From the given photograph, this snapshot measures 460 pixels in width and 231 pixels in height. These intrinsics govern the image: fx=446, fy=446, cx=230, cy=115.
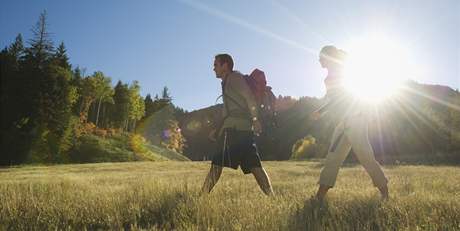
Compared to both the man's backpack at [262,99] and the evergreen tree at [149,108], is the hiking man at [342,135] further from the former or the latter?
the evergreen tree at [149,108]

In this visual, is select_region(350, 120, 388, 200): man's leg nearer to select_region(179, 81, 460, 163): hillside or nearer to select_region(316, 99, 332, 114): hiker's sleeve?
select_region(316, 99, 332, 114): hiker's sleeve

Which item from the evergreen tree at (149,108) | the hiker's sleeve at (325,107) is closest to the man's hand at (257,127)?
the hiker's sleeve at (325,107)

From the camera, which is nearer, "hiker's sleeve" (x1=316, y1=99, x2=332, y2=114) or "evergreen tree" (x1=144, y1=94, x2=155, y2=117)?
"hiker's sleeve" (x1=316, y1=99, x2=332, y2=114)

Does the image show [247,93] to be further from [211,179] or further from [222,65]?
[211,179]

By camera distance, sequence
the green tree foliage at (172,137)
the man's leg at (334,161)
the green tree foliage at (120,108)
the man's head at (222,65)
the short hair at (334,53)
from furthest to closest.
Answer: the green tree foliage at (172,137)
the green tree foliage at (120,108)
the man's head at (222,65)
the short hair at (334,53)
the man's leg at (334,161)

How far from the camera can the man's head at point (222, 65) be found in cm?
718

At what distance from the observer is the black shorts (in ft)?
22.5

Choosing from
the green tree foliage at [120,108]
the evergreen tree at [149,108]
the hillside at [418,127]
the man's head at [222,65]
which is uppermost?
the evergreen tree at [149,108]

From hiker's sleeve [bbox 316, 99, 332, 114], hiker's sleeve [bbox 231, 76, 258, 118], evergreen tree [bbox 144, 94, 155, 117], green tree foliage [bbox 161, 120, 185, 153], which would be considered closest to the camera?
hiker's sleeve [bbox 316, 99, 332, 114]

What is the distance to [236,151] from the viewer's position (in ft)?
22.6

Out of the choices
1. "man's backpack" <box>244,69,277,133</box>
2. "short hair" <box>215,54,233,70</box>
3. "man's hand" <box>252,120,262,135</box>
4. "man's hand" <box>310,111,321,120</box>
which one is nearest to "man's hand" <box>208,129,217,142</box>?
"man's hand" <box>252,120,262,135</box>

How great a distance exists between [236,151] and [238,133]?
279 millimetres

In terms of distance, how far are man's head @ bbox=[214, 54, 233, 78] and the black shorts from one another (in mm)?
958

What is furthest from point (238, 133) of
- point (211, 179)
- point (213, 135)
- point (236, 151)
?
point (211, 179)
